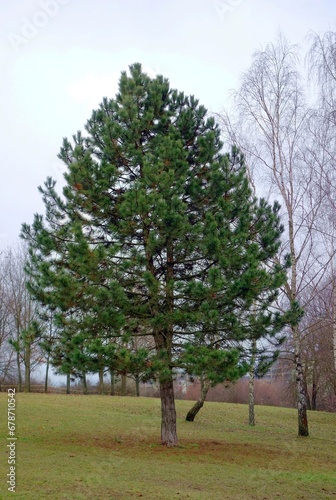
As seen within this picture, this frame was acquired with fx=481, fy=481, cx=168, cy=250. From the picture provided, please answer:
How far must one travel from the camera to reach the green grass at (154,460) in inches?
285

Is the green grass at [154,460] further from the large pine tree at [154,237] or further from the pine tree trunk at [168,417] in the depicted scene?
the large pine tree at [154,237]

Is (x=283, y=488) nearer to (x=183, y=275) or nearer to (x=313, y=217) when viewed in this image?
(x=183, y=275)

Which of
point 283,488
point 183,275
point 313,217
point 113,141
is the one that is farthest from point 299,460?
point 113,141

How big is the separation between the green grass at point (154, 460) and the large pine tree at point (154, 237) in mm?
1636

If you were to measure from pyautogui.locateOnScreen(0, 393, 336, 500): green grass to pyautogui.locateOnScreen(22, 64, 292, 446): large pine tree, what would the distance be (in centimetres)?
164

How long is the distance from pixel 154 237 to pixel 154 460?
4.45 metres

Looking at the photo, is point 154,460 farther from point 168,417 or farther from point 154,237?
point 154,237

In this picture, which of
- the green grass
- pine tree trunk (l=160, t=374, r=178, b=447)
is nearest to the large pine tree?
pine tree trunk (l=160, t=374, r=178, b=447)

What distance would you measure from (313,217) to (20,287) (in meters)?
21.7

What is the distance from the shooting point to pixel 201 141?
37.3ft

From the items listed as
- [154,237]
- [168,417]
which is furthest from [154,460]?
[154,237]

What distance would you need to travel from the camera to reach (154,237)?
9.84 metres

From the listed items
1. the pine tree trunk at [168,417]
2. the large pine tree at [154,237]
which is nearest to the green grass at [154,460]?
the pine tree trunk at [168,417]

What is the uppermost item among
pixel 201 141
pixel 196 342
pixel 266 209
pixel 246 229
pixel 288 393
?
pixel 201 141
